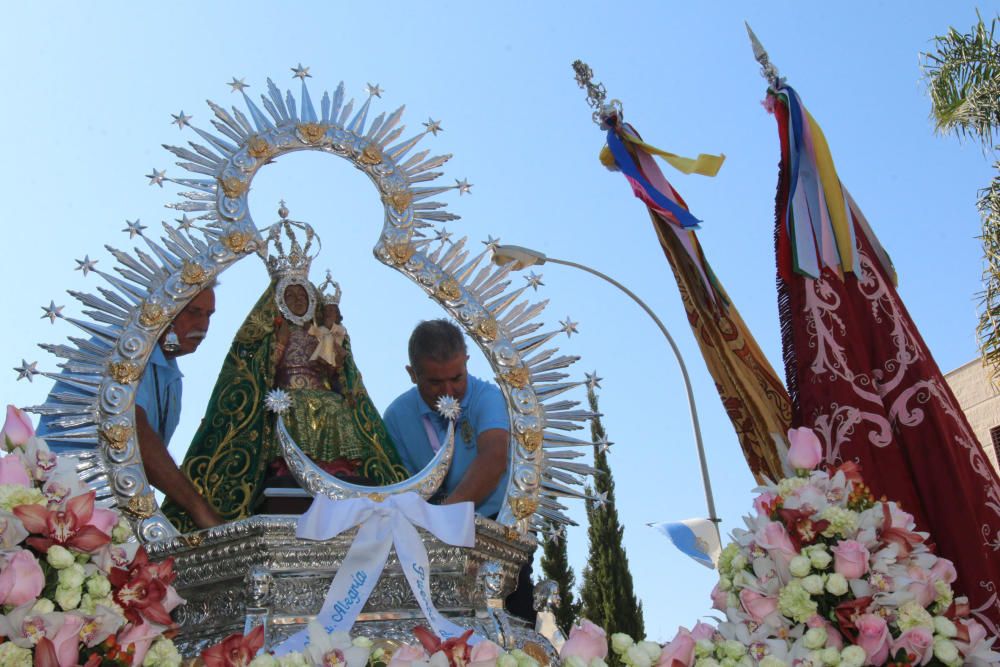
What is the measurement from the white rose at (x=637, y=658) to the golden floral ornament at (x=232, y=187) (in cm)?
237

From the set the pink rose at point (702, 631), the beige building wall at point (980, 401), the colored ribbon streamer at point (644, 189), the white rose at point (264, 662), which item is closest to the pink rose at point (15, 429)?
the white rose at point (264, 662)

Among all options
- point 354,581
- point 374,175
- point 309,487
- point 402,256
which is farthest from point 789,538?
point 374,175

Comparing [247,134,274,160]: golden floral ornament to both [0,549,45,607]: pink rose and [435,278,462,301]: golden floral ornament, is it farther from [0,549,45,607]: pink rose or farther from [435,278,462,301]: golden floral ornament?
[0,549,45,607]: pink rose

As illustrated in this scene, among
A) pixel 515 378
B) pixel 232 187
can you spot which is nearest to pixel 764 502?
pixel 515 378

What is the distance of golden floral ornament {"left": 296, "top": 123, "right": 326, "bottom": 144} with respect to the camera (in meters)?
4.35

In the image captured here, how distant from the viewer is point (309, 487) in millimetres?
3814

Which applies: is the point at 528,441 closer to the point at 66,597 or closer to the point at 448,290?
the point at 448,290

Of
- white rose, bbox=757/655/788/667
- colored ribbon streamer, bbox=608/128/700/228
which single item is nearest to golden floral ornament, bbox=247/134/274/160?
colored ribbon streamer, bbox=608/128/700/228

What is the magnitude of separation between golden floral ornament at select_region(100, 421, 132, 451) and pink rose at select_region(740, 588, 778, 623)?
2074mm

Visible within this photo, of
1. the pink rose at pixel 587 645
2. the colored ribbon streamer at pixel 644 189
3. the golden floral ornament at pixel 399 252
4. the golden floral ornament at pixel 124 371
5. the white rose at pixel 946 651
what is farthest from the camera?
the colored ribbon streamer at pixel 644 189

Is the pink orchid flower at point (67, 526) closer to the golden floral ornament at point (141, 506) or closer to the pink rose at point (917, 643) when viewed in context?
the golden floral ornament at point (141, 506)

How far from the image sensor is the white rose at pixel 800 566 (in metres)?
2.80

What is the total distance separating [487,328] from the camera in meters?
4.38

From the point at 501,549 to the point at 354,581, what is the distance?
689 mm
